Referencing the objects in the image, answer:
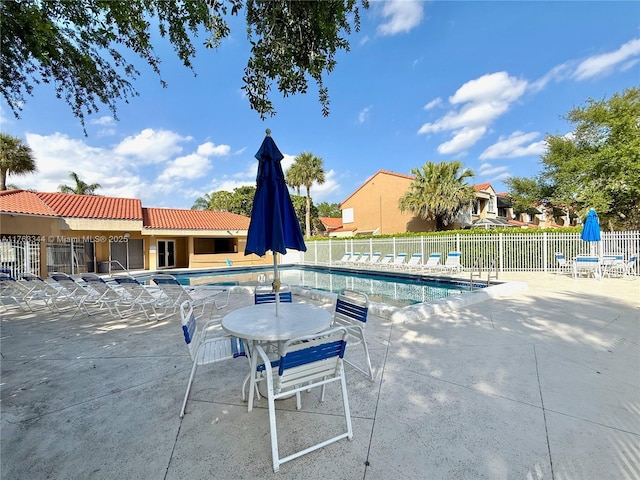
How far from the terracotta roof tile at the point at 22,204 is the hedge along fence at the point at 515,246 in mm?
18580

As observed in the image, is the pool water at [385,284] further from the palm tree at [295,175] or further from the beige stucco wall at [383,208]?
the palm tree at [295,175]

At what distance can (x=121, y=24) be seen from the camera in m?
3.88

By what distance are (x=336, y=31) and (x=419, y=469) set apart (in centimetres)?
511

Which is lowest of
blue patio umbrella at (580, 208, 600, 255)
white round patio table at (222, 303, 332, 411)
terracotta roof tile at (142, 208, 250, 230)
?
white round patio table at (222, 303, 332, 411)

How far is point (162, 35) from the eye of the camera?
439cm

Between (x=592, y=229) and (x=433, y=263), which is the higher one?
(x=592, y=229)

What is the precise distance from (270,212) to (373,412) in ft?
7.16

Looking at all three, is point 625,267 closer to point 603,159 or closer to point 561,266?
point 561,266

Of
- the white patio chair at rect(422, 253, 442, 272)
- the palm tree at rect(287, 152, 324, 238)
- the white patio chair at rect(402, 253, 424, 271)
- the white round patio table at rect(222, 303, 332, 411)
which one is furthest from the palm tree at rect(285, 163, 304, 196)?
the white round patio table at rect(222, 303, 332, 411)

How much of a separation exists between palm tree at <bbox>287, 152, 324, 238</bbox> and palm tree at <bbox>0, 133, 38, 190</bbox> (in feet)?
65.3

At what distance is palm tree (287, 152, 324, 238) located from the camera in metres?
30.0

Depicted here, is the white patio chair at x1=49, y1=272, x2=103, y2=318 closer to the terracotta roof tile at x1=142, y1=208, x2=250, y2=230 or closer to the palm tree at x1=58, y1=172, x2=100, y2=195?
the terracotta roof tile at x1=142, y1=208, x2=250, y2=230

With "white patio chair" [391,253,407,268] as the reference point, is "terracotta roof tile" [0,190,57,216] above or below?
above

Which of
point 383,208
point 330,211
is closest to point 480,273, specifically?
point 383,208
